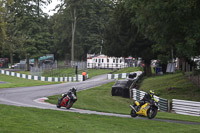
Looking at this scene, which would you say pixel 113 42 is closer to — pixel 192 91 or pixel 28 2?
pixel 192 91

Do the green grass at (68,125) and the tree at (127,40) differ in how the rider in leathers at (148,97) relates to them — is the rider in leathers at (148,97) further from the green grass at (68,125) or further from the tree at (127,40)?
the tree at (127,40)

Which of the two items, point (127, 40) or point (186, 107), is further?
point (127, 40)

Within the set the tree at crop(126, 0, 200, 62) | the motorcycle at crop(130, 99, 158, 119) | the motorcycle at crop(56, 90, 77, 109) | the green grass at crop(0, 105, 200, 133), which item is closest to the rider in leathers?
the motorcycle at crop(130, 99, 158, 119)

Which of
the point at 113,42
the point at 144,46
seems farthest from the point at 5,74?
the point at 144,46

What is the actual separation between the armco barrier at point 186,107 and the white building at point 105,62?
43.9 m

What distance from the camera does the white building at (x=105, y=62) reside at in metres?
70.4

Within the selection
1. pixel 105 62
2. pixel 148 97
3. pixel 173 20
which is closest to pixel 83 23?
pixel 105 62

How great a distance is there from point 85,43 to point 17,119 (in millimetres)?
72095

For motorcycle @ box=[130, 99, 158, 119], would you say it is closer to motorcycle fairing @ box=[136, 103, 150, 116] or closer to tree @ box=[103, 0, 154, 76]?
motorcycle fairing @ box=[136, 103, 150, 116]

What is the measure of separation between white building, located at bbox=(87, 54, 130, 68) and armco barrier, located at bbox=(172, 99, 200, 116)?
43909 mm

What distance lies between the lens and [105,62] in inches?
2960

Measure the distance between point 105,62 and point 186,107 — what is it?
52775 millimetres

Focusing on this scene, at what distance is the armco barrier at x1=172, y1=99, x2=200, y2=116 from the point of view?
2195cm

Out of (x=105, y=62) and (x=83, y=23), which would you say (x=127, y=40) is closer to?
(x=105, y=62)
